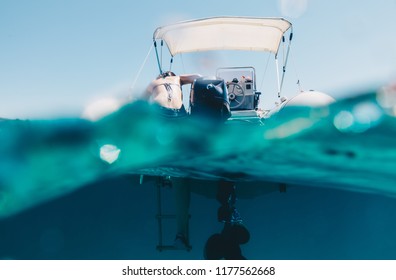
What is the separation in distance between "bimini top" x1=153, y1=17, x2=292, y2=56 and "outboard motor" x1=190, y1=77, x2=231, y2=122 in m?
2.30

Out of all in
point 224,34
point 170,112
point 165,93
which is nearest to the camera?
point 170,112

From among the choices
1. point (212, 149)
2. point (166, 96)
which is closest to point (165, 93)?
point (166, 96)

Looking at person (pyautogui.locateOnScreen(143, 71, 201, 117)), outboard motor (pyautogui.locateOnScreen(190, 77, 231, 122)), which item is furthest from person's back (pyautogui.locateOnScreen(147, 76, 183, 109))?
outboard motor (pyautogui.locateOnScreen(190, 77, 231, 122))

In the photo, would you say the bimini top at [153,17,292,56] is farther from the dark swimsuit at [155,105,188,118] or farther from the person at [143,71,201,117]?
the dark swimsuit at [155,105,188,118]

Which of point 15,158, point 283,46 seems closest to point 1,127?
point 15,158

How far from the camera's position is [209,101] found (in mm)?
1906

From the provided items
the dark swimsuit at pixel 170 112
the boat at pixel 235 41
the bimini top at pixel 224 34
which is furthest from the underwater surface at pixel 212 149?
the bimini top at pixel 224 34

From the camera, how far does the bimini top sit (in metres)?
4.03

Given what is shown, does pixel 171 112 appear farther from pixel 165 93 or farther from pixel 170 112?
pixel 165 93

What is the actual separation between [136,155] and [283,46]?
3148 millimetres

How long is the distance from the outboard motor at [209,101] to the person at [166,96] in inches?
3.9

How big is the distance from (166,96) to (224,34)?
2.83m

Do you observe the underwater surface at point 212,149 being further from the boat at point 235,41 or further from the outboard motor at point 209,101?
the boat at point 235,41

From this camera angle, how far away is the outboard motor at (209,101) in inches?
74.4
